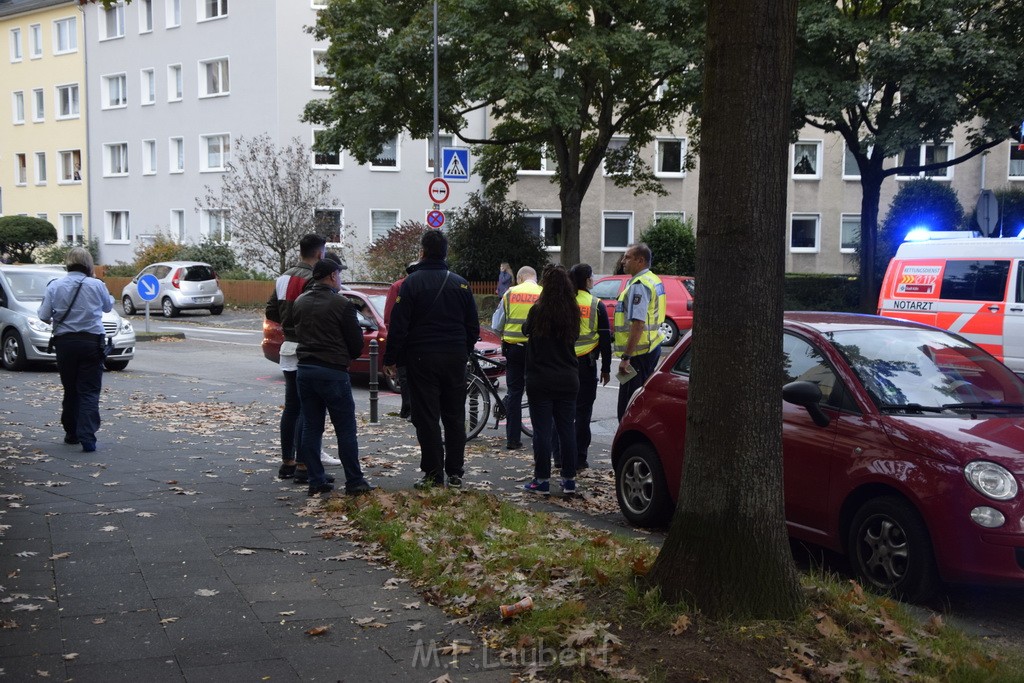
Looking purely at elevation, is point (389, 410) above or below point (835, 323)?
below

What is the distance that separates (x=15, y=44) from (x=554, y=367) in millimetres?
60937

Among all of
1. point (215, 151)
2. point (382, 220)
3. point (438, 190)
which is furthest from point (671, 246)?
point (215, 151)

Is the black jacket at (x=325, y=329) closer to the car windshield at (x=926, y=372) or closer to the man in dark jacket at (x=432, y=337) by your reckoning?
the man in dark jacket at (x=432, y=337)

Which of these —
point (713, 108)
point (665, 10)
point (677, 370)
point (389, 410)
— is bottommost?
point (389, 410)

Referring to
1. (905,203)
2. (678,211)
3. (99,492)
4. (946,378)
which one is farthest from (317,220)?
(946,378)

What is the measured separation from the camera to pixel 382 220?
46.9 metres

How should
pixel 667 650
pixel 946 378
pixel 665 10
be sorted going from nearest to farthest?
pixel 667 650, pixel 946 378, pixel 665 10

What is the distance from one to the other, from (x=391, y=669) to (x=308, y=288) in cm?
401

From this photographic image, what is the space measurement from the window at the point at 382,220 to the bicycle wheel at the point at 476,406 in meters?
35.9

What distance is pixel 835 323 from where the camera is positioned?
715 centimetres

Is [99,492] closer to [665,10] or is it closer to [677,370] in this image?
[677,370]

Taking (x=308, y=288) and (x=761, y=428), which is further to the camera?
(x=308, y=288)

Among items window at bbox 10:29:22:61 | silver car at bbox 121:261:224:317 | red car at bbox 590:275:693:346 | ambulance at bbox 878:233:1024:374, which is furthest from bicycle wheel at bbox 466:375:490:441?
window at bbox 10:29:22:61

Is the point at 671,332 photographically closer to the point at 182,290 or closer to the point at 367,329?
the point at 367,329
